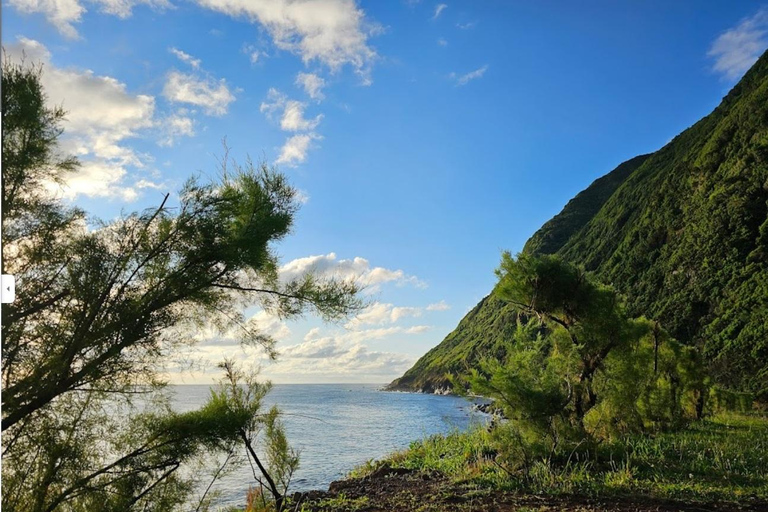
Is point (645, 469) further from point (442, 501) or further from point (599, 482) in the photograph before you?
point (442, 501)

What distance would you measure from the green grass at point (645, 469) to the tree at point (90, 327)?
6.03 meters

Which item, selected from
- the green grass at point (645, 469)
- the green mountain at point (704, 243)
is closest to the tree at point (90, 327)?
the green grass at point (645, 469)

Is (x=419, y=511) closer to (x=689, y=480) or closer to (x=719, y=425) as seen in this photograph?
(x=689, y=480)

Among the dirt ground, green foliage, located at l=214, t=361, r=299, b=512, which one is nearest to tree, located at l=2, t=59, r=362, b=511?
green foliage, located at l=214, t=361, r=299, b=512

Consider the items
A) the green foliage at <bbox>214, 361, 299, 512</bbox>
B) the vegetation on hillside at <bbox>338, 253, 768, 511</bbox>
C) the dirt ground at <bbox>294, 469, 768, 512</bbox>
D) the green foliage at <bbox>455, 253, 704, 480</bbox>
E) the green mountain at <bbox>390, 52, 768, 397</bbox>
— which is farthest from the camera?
the green mountain at <bbox>390, 52, 768, 397</bbox>

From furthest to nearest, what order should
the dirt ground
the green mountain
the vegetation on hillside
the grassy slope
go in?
the green mountain < the vegetation on hillside < the grassy slope < the dirt ground

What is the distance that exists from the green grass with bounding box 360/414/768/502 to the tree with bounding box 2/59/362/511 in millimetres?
6028

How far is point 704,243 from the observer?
194 feet

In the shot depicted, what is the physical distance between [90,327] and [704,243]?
6799 cm

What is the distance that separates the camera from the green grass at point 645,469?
7.57 metres

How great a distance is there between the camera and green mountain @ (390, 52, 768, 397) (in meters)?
43.6

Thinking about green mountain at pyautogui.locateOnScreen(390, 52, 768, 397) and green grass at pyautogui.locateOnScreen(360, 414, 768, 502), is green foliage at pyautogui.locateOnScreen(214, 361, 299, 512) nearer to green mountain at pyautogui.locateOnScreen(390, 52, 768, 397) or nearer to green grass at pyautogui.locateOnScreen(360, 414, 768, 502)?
green grass at pyautogui.locateOnScreen(360, 414, 768, 502)

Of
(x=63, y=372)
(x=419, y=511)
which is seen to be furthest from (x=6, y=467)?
(x=419, y=511)

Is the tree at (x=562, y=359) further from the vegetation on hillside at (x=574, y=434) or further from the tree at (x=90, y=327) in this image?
the tree at (x=90, y=327)
